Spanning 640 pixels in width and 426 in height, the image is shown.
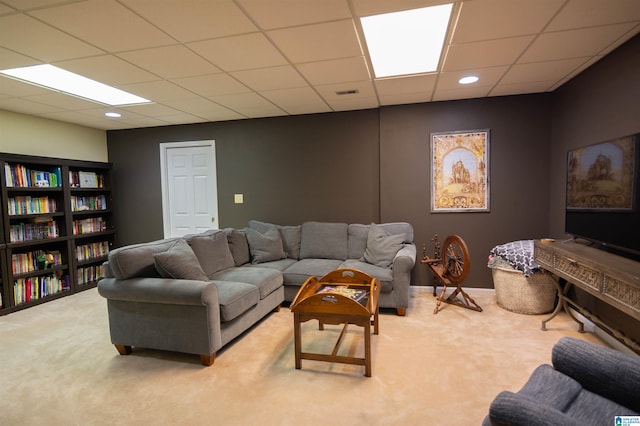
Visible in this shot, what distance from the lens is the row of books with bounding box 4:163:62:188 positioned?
376 cm

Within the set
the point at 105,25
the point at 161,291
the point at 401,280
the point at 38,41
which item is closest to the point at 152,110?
the point at 38,41

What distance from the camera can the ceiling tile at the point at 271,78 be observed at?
283 centimetres

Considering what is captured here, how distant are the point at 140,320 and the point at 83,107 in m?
→ 2.80

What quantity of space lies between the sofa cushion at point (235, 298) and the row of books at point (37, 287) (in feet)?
9.10

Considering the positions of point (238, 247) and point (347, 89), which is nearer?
point (347, 89)

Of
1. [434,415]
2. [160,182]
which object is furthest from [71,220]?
[434,415]

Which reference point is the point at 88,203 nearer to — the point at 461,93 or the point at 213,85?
the point at 213,85

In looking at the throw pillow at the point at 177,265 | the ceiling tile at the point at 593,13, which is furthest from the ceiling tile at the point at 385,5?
the throw pillow at the point at 177,265

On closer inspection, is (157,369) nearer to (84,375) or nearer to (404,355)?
(84,375)

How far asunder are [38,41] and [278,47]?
1618 millimetres

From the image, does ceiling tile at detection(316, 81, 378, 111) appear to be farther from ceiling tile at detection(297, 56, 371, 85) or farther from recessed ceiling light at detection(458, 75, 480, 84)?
→ recessed ceiling light at detection(458, 75, 480, 84)

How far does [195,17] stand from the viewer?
1.96 meters

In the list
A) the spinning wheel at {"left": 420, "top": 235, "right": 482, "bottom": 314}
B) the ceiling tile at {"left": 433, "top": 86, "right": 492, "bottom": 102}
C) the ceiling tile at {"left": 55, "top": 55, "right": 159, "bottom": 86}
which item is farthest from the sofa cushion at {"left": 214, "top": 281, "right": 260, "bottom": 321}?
the ceiling tile at {"left": 433, "top": 86, "right": 492, "bottom": 102}

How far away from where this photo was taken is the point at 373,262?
142 inches
